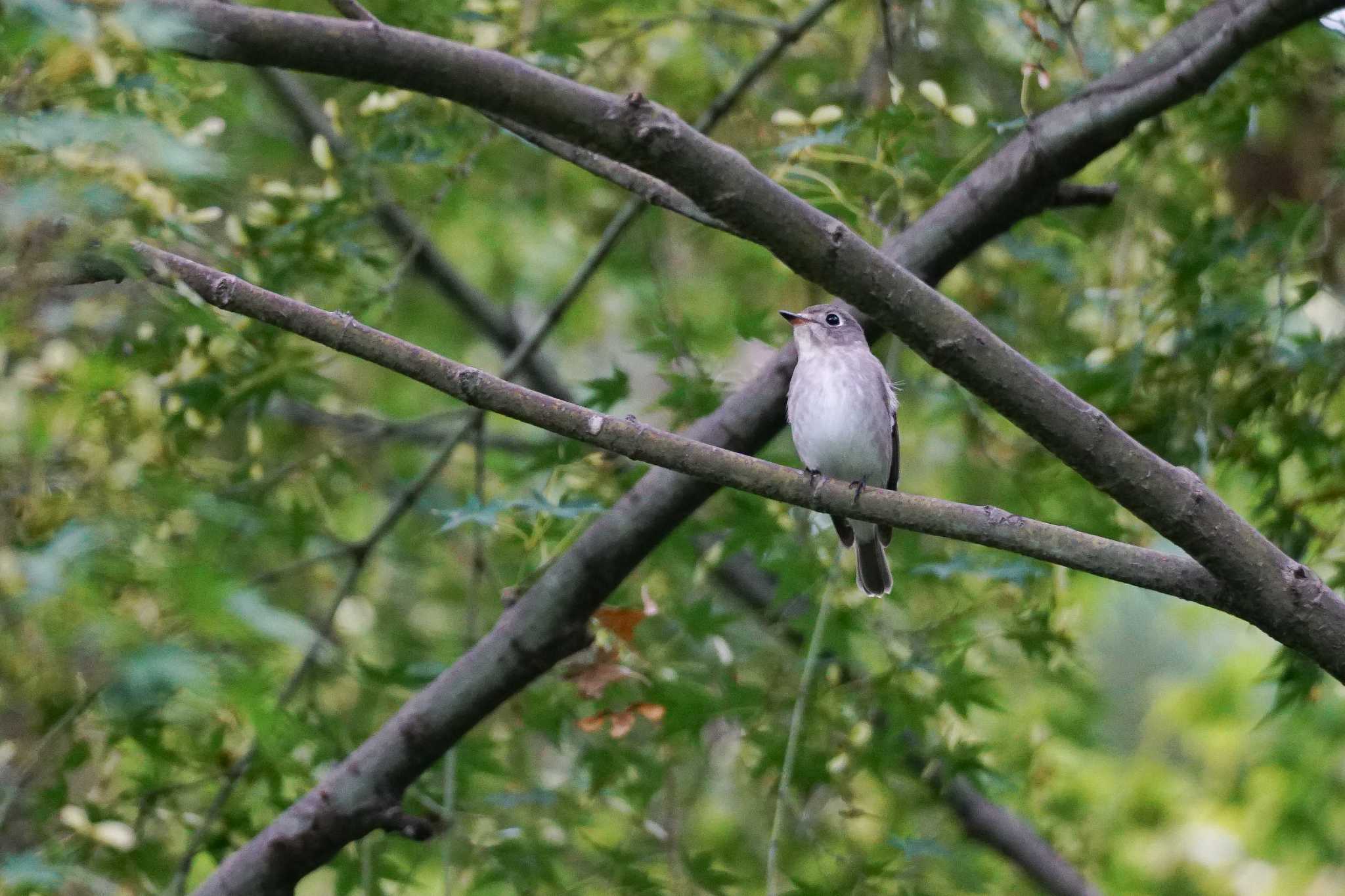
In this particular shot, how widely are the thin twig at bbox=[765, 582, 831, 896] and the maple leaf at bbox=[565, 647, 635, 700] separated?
0.52 meters

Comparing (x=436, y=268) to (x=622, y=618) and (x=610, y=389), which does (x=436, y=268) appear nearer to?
(x=610, y=389)

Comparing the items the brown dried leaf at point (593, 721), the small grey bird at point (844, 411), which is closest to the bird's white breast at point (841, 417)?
the small grey bird at point (844, 411)

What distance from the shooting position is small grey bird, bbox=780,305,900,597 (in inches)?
190

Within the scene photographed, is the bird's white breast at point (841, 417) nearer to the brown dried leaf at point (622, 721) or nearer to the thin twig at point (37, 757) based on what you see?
the brown dried leaf at point (622, 721)

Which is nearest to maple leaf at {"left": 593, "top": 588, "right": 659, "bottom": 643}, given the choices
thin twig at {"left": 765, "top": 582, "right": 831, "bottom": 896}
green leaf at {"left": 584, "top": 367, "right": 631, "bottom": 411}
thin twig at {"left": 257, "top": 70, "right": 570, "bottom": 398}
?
thin twig at {"left": 765, "top": 582, "right": 831, "bottom": 896}

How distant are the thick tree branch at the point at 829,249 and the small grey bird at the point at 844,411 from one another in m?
1.55

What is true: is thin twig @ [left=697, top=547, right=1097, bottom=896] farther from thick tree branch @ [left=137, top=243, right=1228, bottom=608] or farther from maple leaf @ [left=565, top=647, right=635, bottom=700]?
thick tree branch @ [left=137, top=243, right=1228, bottom=608]

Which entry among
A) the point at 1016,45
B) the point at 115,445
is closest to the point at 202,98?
the point at 115,445

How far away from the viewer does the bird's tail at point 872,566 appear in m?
5.35

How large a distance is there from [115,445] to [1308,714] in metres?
5.33

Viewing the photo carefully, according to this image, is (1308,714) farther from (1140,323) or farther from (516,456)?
(516,456)

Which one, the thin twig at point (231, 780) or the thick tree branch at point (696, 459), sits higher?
the thick tree branch at point (696, 459)

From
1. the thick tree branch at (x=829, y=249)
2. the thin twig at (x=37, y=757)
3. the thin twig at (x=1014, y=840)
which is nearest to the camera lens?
the thin twig at (x=37, y=757)

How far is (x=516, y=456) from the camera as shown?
6270 mm
